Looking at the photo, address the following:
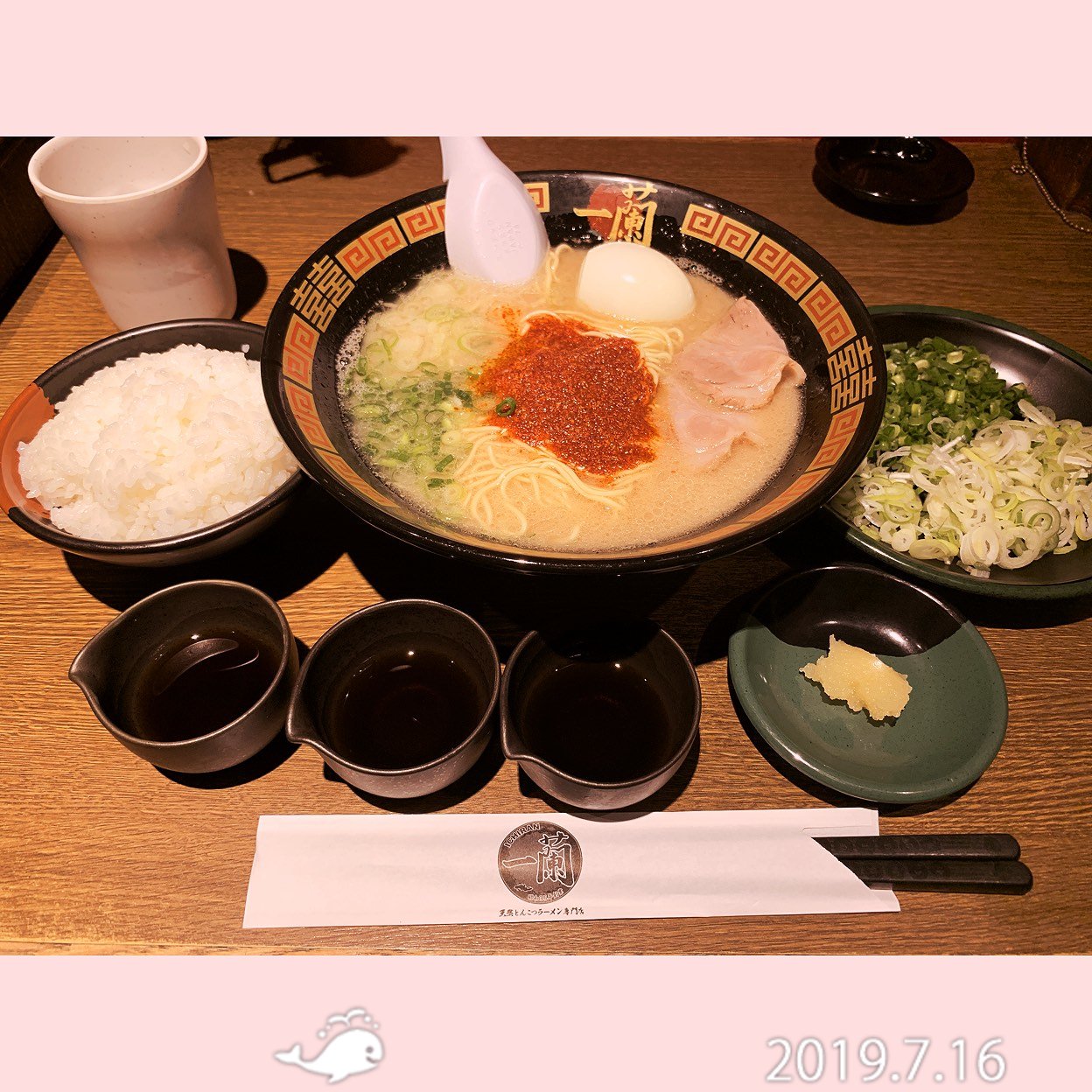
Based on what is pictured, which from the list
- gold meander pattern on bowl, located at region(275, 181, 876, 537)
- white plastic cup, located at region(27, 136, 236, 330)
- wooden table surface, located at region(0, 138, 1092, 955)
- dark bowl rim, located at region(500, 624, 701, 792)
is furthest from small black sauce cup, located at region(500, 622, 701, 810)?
white plastic cup, located at region(27, 136, 236, 330)

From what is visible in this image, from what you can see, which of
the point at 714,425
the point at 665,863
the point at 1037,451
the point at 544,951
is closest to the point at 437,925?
the point at 544,951

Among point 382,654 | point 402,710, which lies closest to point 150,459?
point 382,654

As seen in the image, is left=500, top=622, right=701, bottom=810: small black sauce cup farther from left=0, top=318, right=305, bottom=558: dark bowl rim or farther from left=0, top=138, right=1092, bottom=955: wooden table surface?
left=0, top=318, right=305, bottom=558: dark bowl rim

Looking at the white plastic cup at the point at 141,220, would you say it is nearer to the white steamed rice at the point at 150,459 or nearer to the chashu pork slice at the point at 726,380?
the white steamed rice at the point at 150,459
